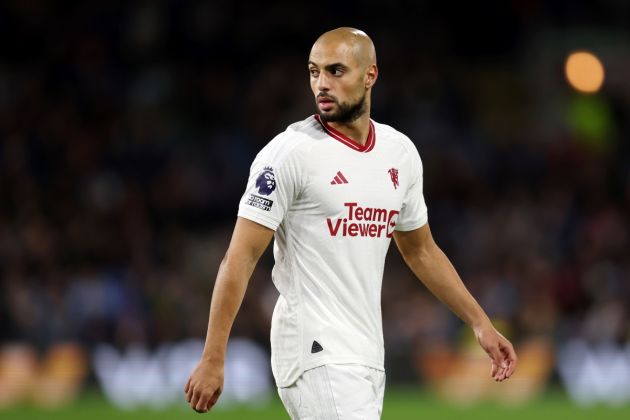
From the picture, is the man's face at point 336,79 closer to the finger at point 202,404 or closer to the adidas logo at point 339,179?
the adidas logo at point 339,179

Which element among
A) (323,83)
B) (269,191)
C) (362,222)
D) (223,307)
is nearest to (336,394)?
(223,307)

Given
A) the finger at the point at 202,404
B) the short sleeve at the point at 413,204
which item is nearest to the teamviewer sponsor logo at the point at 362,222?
the short sleeve at the point at 413,204

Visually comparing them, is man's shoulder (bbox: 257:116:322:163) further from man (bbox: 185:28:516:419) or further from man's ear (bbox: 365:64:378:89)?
man's ear (bbox: 365:64:378:89)

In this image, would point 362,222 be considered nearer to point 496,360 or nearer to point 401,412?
point 496,360

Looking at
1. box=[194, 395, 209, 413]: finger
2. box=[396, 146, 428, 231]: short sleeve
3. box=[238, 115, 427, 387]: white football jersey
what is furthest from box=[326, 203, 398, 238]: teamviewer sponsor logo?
box=[194, 395, 209, 413]: finger

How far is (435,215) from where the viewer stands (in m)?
16.0

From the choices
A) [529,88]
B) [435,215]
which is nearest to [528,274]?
[435,215]

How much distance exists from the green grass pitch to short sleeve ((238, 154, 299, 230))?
6857 millimetres

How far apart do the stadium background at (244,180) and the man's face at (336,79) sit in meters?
7.01

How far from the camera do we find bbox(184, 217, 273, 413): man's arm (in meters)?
4.79

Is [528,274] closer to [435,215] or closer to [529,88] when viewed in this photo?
[435,215]

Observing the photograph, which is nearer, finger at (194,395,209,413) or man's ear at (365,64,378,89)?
finger at (194,395,209,413)

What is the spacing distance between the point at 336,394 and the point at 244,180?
1115cm

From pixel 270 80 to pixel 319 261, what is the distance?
12475 mm
